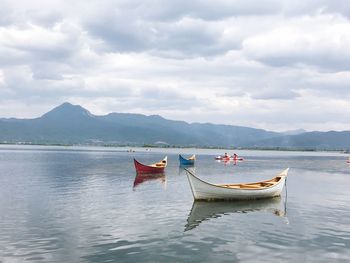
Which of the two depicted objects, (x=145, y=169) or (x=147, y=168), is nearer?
(x=145, y=169)

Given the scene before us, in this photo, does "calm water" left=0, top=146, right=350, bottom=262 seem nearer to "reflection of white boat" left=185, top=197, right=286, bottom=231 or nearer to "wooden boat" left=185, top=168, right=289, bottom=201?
"reflection of white boat" left=185, top=197, right=286, bottom=231

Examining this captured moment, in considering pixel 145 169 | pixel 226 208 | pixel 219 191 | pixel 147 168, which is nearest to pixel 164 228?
pixel 226 208

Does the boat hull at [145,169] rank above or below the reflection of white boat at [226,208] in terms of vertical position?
above

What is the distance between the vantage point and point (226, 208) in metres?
37.2

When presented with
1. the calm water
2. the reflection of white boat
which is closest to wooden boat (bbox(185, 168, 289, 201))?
the reflection of white boat

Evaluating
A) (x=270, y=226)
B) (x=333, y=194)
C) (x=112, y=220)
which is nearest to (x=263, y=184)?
(x=333, y=194)

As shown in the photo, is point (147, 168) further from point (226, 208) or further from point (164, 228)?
point (164, 228)

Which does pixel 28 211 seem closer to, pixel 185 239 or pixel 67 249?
pixel 67 249

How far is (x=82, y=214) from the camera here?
107 ft

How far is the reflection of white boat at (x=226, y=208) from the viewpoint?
33088mm

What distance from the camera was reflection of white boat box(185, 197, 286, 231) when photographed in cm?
3309

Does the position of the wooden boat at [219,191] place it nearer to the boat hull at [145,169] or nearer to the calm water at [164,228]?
the calm water at [164,228]

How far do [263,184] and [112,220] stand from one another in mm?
22904

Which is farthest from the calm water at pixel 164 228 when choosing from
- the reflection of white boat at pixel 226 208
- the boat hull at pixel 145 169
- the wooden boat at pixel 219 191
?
the boat hull at pixel 145 169
